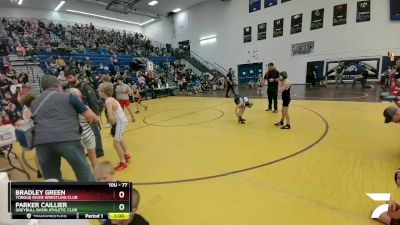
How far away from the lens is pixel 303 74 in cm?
1998

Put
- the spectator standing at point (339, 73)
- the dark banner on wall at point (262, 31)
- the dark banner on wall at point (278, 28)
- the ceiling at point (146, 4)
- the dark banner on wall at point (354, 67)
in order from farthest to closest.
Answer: the ceiling at point (146, 4) → the dark banner on wall at point (262, 31) → the dark banner on wall at point (278, 28) → the spectator standing at point (339, 73) → the dark banner on wall at point (354, 67)

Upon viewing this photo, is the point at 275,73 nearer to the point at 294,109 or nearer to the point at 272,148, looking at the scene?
the point at 294,109

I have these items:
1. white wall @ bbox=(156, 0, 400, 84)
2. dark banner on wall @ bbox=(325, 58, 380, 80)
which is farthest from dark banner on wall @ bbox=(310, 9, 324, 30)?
dark banner on wall @ bbox=(325, 58, 380, 80)

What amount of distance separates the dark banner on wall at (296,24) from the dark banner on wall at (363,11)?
399 centimetres

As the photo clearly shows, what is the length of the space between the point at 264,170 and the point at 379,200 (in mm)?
1517

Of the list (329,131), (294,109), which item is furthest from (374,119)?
(294,109)

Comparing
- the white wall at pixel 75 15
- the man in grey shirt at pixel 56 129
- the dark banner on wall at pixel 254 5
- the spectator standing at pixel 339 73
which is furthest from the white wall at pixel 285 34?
the man in grey shirt at pixel 56 129

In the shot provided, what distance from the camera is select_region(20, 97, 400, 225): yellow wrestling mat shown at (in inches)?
108

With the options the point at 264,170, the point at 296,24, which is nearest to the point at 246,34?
the point at 296,24

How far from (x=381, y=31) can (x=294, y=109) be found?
12.5 m

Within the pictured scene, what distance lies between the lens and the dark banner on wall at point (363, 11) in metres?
16.2

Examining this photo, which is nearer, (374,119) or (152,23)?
Result: (374,119)
